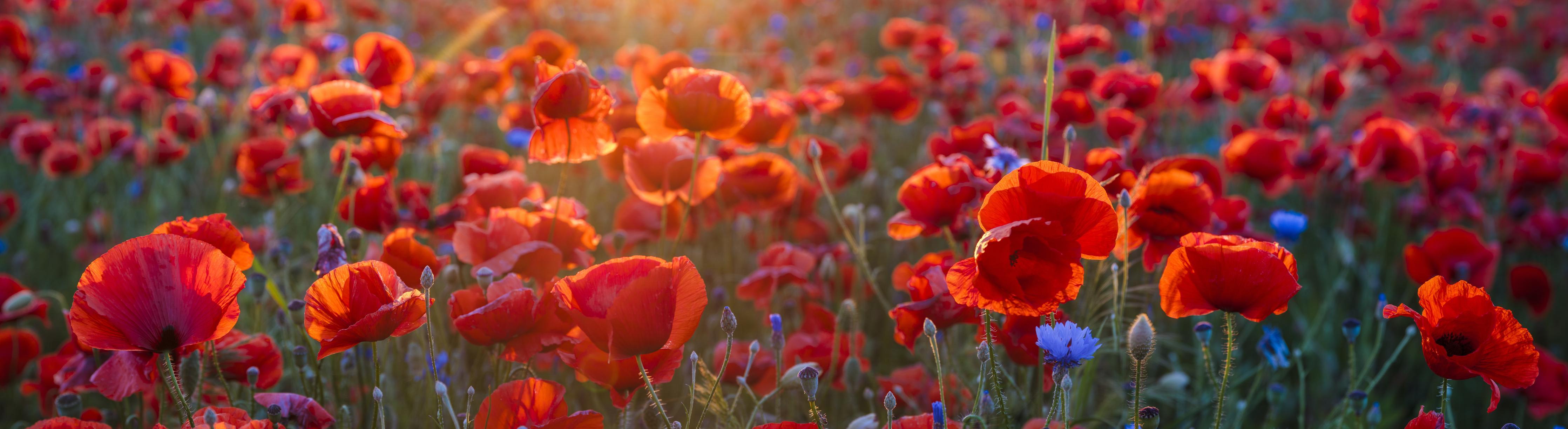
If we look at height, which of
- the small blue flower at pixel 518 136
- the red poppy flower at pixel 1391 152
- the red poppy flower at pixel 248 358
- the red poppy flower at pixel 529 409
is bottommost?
the small blue flower at pixel 518 136

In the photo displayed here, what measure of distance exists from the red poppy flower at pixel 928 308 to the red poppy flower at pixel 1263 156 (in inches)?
53.2

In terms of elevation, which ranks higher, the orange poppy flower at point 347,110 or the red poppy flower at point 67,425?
the orange poppy flower at point 347,110

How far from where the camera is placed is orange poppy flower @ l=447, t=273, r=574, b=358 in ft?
3.53

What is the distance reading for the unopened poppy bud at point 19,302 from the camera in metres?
1.37

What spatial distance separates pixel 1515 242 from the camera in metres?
2.91

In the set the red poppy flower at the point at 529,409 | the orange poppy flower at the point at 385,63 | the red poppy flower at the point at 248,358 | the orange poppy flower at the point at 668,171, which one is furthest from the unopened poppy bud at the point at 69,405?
the orange poppy flower at the point at 668,171

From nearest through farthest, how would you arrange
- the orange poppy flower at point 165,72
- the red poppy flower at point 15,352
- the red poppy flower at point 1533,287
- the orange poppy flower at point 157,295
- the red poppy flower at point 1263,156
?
the orange poppy flower at point 157,295
the red poppy flower at point 15,352
the red poppy flower at point 1263,156
the red poppy flower at point 1533,287
the orange poppy flower at point 165,72

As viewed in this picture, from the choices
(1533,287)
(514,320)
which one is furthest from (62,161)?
(1533,287)

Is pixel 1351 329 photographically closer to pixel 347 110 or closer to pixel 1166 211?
pixel 1166 211

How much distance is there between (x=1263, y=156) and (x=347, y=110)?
2.11 metres

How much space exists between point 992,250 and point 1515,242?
9.78ft

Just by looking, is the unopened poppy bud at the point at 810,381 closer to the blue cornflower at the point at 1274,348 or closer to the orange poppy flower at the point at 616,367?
the orange poppy flower at the point at 616,367

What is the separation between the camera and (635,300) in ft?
3.15

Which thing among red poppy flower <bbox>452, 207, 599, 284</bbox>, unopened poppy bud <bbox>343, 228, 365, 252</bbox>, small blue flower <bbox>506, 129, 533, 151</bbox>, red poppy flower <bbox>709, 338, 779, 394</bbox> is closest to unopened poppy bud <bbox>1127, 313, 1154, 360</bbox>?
red poppy flower <bbox>709, 338, 779, 394</bbox>
